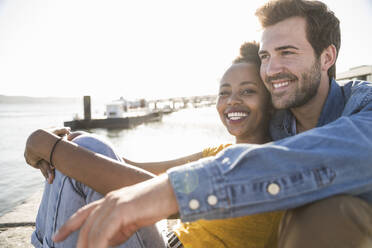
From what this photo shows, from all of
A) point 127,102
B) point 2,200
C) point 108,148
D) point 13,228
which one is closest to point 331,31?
point 108,148

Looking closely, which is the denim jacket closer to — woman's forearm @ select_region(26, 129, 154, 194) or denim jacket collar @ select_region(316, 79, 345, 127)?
woman's forearm @ select_region(26, 129, 154, 194)

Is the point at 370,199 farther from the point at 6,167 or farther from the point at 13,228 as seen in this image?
Result: the point at 6,167

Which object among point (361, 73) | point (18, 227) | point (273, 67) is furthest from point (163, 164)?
point (361, 73)

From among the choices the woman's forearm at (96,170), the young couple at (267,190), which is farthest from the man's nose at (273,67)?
the woman's forearm at (96,170)

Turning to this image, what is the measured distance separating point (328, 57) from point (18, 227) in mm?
3561

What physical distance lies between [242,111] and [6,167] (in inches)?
449

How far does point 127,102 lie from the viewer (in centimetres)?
4453

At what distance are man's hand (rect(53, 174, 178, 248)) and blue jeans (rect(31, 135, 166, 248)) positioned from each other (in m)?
0.42

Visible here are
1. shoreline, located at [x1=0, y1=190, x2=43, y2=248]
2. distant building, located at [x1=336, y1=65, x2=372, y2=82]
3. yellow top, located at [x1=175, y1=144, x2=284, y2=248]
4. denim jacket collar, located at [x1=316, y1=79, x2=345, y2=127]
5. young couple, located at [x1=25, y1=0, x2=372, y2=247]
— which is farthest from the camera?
distant building, located at [x1=336, y1=65, x2=372, y2=82]

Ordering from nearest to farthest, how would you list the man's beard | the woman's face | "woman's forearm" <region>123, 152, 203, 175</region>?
the man's beard, the woman's face, "woman's forearm" <region>123, 152, 203, 175</region>

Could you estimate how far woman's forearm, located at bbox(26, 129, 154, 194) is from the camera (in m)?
1.18

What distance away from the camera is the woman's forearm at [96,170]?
1177 millimetres

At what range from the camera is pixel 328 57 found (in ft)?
6.14

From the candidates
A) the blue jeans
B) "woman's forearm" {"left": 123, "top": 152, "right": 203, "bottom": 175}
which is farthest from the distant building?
the blue jeans
